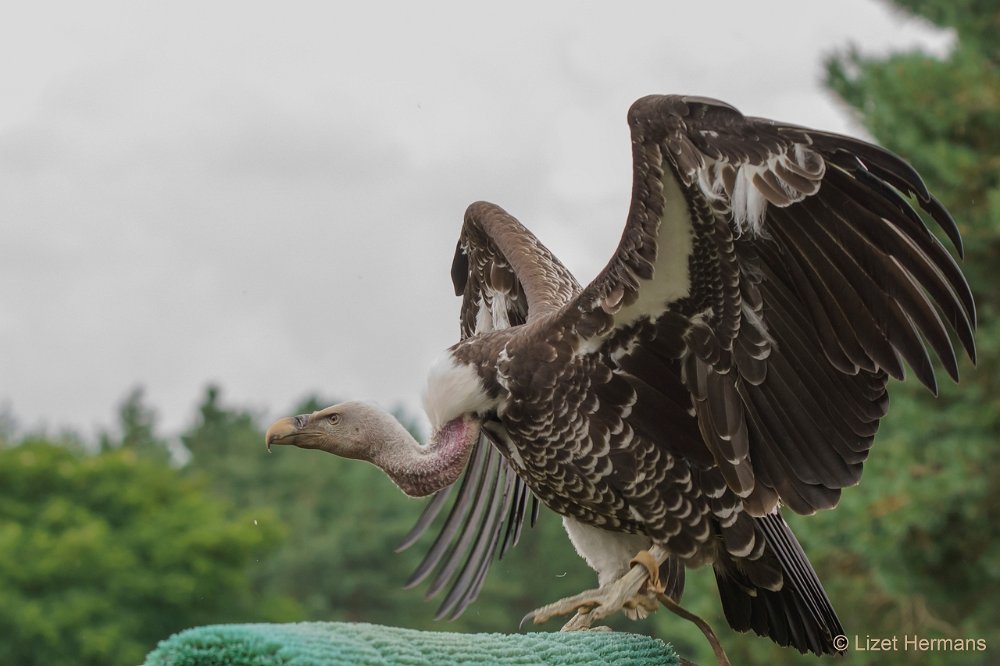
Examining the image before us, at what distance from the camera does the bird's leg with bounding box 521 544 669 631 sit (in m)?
4.47

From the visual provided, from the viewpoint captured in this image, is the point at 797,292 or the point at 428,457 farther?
the point at 428,457

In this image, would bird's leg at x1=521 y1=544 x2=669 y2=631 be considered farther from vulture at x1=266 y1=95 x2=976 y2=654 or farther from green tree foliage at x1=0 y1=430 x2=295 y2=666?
green tree foliage at x1=0 y1=430 x2=295 y2=666

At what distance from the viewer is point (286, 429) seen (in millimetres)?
4809

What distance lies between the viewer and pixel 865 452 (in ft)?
14.7

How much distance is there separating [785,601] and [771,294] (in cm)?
122

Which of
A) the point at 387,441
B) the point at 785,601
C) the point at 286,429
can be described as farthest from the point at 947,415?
the point at 286,429

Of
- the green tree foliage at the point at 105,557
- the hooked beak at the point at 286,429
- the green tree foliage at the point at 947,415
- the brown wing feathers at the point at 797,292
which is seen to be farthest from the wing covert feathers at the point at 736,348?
the green tree foliage at the point at 105,557

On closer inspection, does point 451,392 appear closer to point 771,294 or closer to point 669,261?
point 669,261

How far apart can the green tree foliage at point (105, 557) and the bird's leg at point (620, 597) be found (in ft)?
64.8

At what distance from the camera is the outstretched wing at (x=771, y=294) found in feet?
13.2

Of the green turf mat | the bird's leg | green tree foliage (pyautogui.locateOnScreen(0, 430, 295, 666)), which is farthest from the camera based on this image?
green tree foliage (pyautogui.locateOnScreen(0, 430, 295, 666))

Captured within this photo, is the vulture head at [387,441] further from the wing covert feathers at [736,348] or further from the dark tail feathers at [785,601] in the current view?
the dark tail feathers at [785,601]

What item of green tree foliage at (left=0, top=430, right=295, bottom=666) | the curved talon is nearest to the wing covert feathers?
the curved talon

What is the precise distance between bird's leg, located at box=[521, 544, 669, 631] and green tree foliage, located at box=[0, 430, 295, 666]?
19758 millimetres
